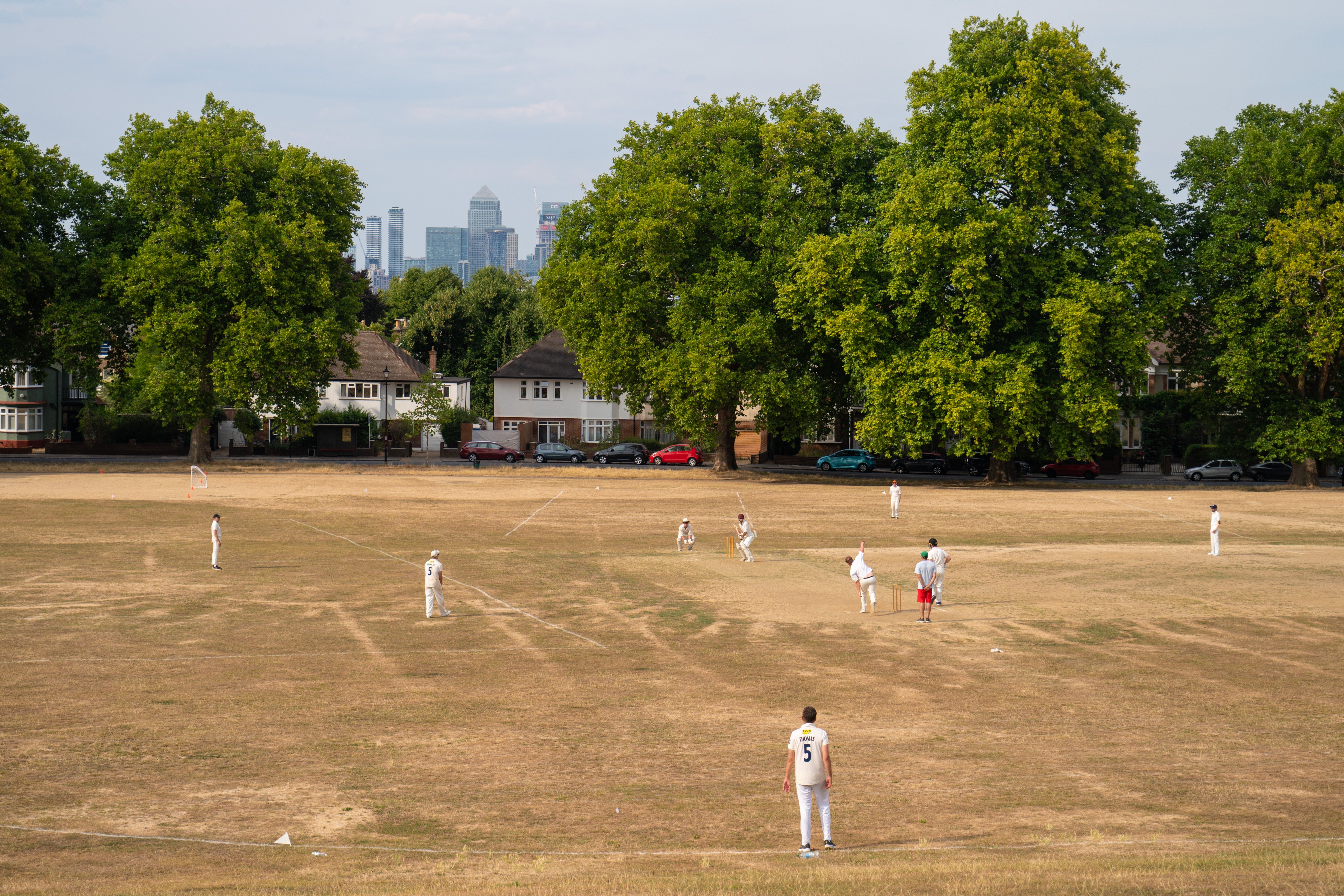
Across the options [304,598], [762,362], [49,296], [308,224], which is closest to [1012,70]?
[762,362]

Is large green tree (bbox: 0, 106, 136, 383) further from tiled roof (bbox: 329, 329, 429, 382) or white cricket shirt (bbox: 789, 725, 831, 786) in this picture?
white cricket shirt (bbox: 789, 725, 831, 786)

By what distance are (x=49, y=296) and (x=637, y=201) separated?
36.2 m

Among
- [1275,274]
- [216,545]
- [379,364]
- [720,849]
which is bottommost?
[720,849]

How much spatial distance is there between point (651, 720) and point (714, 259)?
48.7m

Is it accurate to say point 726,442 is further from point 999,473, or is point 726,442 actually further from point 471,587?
point 471,587

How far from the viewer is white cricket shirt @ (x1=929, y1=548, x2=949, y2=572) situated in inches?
1013

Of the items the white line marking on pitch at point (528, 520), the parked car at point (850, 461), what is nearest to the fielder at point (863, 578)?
the white line marking on pitch at point (528, 520)

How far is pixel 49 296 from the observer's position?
2633 inches

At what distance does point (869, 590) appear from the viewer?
25.8 metres

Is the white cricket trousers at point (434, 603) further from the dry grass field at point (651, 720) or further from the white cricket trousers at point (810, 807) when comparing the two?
the white cricket trousers at point (810, 807)

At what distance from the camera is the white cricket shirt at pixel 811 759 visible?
39.3 feet

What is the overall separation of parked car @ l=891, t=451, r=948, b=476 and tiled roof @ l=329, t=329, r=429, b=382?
128 ft

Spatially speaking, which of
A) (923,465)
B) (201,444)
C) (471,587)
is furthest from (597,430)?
(471,587)

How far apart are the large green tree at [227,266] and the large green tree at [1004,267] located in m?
28.2
